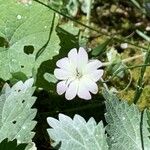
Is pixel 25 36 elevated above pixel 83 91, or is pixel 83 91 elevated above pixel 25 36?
pixel 25 36

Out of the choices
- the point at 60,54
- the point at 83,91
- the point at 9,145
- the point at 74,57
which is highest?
the point at 60,54

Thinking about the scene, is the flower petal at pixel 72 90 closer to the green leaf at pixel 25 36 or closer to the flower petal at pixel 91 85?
the flower petal at pixel 91 85

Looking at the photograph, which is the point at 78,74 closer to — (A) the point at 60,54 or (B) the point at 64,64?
(B) the point at 64,64

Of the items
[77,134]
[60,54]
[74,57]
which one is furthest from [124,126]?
[60,54]

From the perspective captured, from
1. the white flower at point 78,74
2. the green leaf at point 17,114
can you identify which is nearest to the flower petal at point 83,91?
the white flower at point 78,74

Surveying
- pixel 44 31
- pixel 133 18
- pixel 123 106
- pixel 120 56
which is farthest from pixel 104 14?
pixel 123 106

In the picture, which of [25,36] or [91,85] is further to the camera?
[25,36]

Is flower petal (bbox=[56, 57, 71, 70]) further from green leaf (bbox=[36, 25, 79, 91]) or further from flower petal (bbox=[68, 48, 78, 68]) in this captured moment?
green leaf (bbox=[36, 25, 79, 91])
